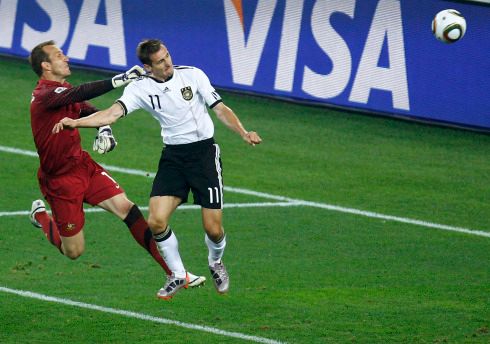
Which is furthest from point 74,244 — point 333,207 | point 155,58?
point 333,207

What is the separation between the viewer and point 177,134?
13398 mm

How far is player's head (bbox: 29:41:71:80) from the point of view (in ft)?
45.0

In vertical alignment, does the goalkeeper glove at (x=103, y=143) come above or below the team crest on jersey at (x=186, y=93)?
below

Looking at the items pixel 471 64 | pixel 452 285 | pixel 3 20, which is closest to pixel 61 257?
pixel 452 285

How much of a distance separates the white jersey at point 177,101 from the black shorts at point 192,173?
0.10 meters

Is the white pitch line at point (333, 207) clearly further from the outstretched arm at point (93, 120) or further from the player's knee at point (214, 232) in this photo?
the outstretched arm at point (93, 120)

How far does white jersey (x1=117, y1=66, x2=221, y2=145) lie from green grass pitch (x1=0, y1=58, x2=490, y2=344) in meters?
2.03

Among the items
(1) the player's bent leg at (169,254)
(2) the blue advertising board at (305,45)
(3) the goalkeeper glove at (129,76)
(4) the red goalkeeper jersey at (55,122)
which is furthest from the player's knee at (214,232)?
(2) the blue advertising board at (305,45)

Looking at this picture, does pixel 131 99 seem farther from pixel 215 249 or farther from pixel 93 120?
pixel 215 249

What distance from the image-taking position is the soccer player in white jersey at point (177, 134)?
13227 mm

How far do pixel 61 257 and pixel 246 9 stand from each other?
25.4 ft

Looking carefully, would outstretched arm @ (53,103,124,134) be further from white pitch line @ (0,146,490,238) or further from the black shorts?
white pitch line @ (0,146,490,238)

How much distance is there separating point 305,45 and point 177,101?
9.43 meters

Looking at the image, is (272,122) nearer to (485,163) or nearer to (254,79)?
(254,79)
